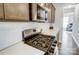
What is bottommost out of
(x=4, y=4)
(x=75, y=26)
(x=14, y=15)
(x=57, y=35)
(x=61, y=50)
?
(x=61, y=50)

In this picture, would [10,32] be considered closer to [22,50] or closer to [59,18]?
[22,50]

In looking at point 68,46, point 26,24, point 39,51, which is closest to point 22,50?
point 39,51

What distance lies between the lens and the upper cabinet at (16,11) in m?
1.03

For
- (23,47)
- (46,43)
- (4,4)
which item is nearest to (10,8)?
(4,4)

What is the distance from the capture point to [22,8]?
46.3 inches

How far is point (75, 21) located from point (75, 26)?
0.07 meters

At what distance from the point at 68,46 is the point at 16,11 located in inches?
31.8

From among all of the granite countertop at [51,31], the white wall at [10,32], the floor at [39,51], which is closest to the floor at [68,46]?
the floor at [39,51]

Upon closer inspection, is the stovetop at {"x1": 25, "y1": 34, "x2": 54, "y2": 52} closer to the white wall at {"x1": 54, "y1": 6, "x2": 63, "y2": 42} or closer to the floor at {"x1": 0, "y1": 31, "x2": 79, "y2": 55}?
the floor at {"x1": 0, "y1": 31, "x2": 79, "y2": 55}

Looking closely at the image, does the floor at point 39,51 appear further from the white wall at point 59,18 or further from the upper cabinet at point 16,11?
the upper cabinet at point 16,11

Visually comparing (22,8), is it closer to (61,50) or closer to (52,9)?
(52,9)

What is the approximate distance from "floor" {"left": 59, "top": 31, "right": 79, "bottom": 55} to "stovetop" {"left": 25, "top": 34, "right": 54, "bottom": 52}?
171mm

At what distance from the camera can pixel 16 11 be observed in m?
1.13

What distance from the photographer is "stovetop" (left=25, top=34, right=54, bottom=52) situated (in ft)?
4.20
